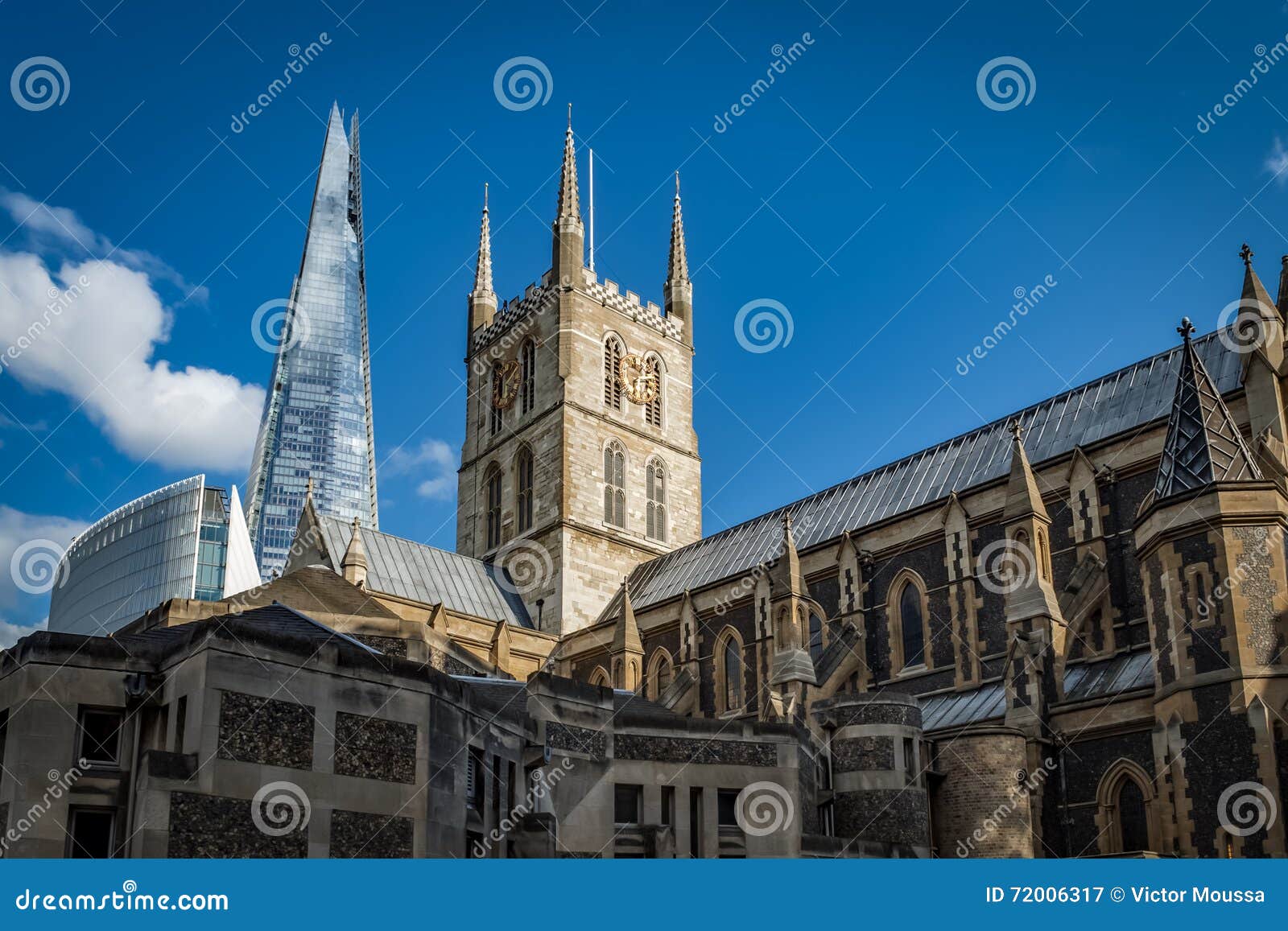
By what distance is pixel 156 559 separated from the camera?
101000 mm

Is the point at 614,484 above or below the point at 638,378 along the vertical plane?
below

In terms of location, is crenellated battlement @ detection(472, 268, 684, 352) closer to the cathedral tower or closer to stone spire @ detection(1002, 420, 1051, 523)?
the cathedral tower

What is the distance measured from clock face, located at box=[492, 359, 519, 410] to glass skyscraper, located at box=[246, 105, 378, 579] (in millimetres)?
113914

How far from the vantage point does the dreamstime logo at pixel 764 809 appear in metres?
24.2

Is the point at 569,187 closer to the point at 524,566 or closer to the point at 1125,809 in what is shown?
the point at 524,566

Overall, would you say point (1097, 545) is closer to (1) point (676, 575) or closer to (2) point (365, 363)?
(1) point (676, 575)

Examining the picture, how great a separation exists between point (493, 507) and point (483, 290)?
11945 millimetres

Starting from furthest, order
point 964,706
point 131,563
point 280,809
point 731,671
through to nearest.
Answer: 1. point 131,563
2. point 731,671
3. point 964,706
4. point 280,809

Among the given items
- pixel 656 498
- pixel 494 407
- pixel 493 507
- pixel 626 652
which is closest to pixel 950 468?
pixel 626 652

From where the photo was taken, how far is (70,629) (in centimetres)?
10181

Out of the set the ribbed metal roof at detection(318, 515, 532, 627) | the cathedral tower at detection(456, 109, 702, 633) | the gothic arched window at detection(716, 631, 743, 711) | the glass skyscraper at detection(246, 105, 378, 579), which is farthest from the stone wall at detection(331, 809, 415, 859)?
the glass skyscraper at detection(246, 105, 378, 579)

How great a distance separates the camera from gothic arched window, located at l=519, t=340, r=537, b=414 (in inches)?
2175
